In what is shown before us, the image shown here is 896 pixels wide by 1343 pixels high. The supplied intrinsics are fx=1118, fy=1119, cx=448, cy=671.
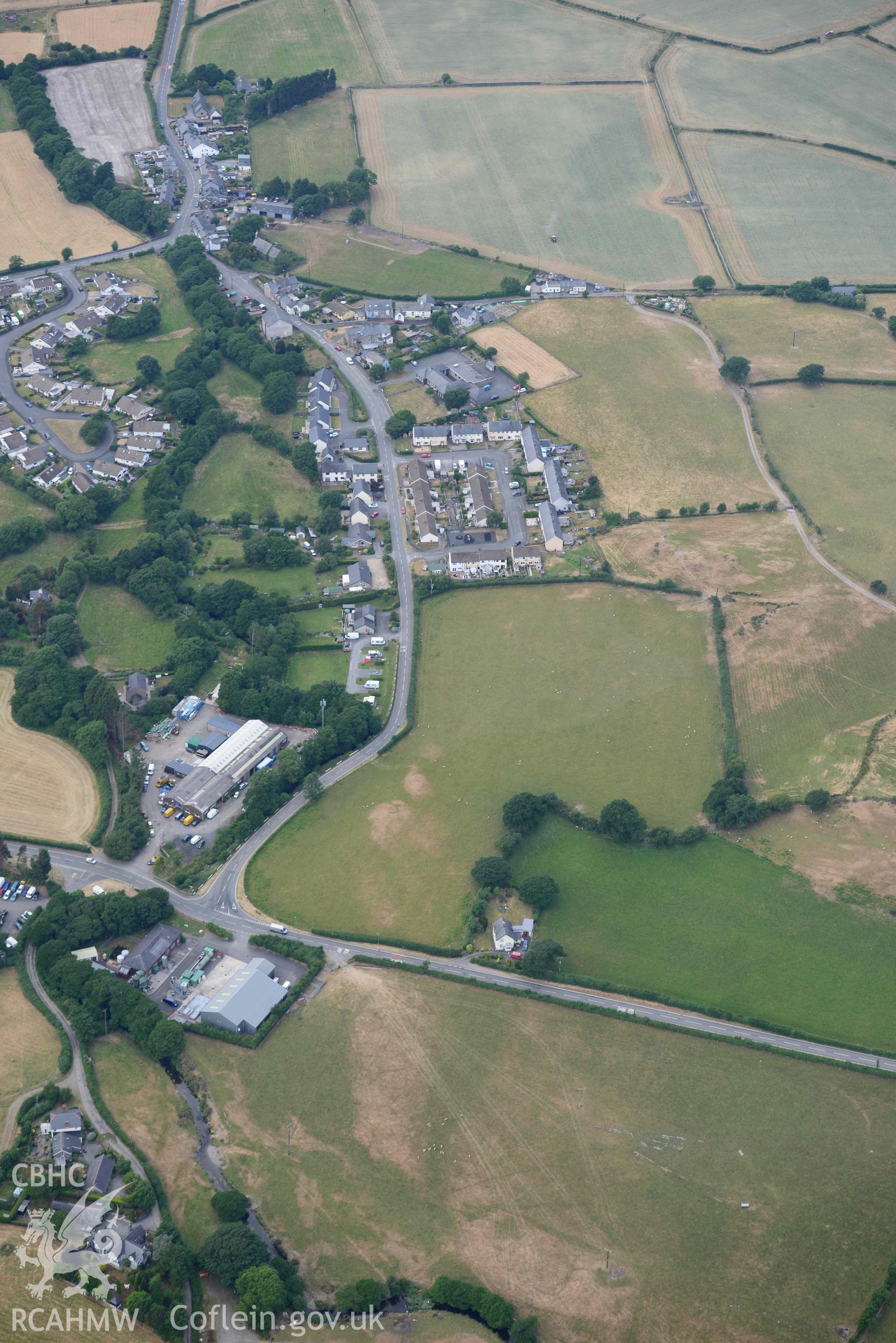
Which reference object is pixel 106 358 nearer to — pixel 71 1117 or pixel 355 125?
pixel 355 125

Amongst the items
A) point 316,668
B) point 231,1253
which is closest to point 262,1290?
point 231,1253

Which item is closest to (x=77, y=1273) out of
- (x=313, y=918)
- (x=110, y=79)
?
(x=313, y=918)

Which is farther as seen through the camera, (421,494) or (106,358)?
(106,358)

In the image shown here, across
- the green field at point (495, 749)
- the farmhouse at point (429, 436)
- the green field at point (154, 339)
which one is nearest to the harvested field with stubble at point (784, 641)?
the green field at point (495, 749)

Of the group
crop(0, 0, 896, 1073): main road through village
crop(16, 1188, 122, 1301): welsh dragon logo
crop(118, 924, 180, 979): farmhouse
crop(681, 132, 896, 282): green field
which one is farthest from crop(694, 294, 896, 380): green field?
crop(16, 1188, 122, 1301): welsh dragon logo

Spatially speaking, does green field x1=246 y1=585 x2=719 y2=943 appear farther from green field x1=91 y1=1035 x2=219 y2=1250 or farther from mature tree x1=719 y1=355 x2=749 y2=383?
mature tree x1=719 y1=355 x2=749 y2=383

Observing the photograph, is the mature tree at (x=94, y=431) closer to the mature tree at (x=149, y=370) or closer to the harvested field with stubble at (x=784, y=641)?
the mature tree at (x=149, y=370)

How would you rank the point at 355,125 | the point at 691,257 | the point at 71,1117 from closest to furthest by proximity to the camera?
the point at 71,1117 < the point at 691,257 < the point at 355,125
